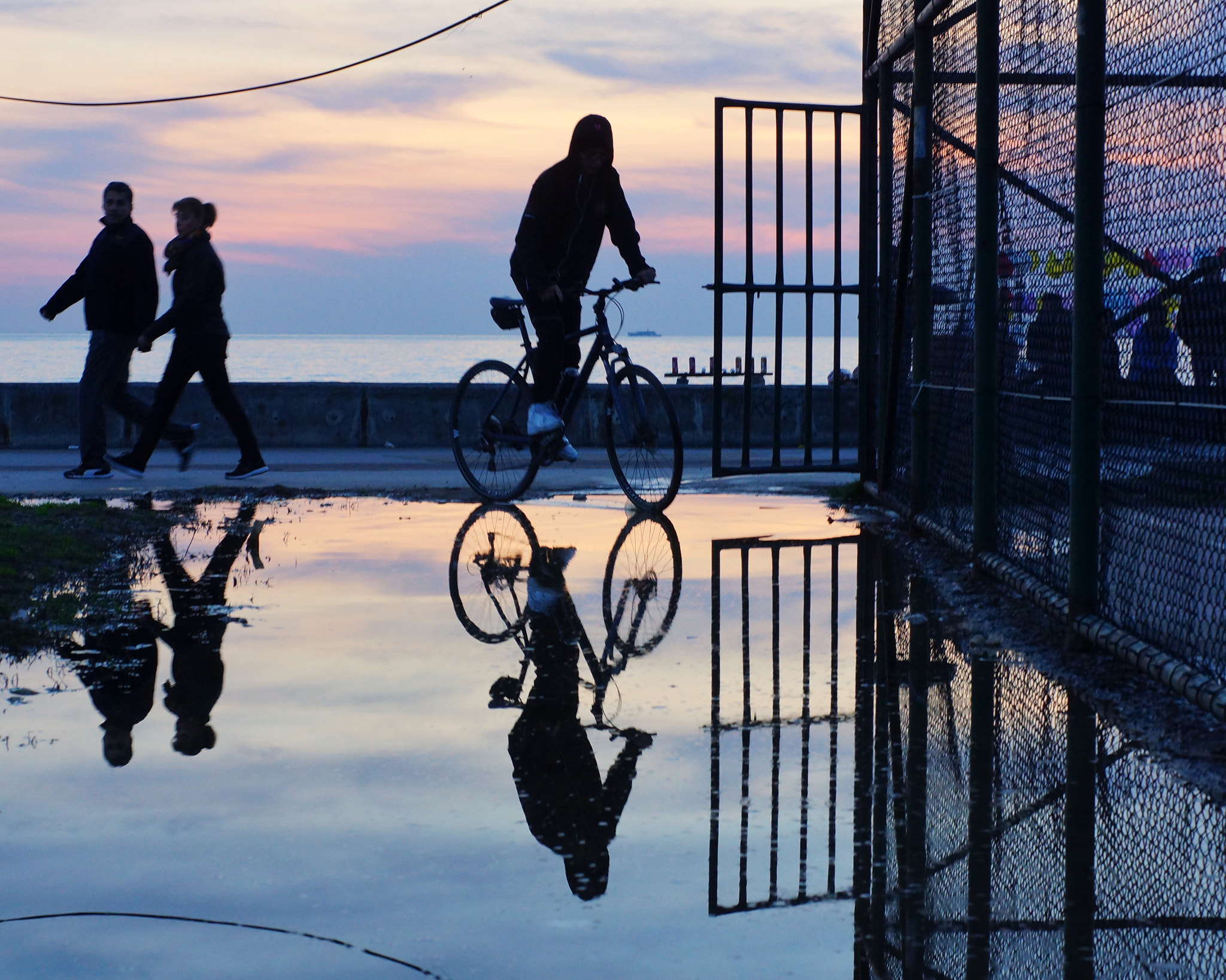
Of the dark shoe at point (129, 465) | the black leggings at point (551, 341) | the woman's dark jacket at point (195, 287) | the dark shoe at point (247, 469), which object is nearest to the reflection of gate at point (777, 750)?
the black leggings at point (551, 341)

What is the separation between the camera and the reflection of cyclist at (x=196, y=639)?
160 inches

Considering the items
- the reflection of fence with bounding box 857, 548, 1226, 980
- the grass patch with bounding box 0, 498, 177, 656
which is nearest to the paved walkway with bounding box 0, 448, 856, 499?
the grass patch with bounding box 0, 498, 177, 656

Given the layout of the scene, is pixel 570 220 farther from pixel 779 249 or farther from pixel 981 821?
pixel 981 821

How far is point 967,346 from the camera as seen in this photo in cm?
673

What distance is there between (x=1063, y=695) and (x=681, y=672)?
112 cm

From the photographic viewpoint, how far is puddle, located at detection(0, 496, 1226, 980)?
2.61 metres

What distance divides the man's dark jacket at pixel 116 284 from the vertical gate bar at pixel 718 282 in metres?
4.13

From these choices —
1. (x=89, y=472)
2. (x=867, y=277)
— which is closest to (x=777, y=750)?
(x=867, y=277)

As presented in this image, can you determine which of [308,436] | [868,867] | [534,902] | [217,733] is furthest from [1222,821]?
[308,436]

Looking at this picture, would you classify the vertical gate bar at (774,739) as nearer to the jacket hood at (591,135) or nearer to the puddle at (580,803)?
the puddle at (580,803)

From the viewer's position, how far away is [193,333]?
10.8 metres

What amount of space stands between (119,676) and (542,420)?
14.9ft

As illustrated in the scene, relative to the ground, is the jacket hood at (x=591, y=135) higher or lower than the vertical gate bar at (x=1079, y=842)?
higher

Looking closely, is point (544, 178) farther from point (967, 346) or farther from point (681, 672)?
point (681, 672)
